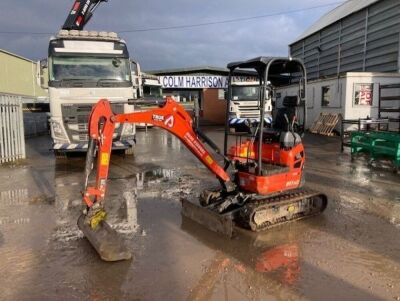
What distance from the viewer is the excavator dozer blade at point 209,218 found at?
215 inches

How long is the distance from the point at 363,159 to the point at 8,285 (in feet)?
33.7

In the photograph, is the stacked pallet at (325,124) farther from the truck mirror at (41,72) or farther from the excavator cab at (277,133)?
the excavator cab at (277,133)

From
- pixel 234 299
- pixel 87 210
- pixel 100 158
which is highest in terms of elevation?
Answer: pixel 100 158

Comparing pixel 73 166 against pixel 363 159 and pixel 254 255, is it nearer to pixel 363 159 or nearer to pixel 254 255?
pixel 254 255

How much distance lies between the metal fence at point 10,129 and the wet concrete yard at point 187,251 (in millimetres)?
3559

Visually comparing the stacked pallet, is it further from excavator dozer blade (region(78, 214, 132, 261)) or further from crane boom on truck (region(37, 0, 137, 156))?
excavator dozer blade (region(78, 214, 132, 261))

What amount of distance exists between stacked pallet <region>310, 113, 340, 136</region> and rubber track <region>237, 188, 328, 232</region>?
1327cm

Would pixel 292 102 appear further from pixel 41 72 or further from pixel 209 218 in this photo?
pixel 41 72

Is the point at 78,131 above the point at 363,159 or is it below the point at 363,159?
above

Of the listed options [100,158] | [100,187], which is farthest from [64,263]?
[100,158]

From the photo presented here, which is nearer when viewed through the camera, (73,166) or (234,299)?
(234,299)

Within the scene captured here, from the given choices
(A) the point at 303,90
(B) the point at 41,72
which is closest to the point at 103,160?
(A) the point at 303,90

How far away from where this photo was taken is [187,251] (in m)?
5.03

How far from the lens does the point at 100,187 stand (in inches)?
203
